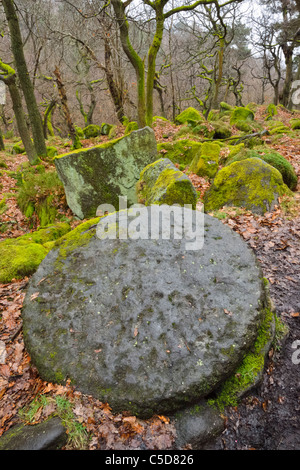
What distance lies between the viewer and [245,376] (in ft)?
8.39

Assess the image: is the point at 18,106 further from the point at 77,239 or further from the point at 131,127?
the point at 77,239

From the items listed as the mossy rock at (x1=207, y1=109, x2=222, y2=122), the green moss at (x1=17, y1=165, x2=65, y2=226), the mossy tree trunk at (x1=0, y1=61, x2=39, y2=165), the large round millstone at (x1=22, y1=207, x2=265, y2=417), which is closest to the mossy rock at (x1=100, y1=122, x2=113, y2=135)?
the mossy tree trunk at (x1=0, y1=61, x2=39, y2=165)

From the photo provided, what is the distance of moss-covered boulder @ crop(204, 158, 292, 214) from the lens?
5.36 m

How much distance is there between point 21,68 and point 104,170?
6.39 meters

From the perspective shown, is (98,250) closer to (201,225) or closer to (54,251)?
(54,251)

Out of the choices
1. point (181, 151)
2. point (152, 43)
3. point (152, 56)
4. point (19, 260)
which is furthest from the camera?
point (152, 56)

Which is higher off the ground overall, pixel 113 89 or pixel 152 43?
pixel 152 43

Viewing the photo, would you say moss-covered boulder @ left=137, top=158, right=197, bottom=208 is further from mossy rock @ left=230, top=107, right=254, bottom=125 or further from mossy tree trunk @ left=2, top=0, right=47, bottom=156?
mossy rock @ left=230, top=107, right=254, bottom=125

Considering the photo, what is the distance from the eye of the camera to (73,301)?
2.87m

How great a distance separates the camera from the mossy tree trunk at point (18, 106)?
10039 mm

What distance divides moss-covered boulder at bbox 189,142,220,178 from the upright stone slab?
54.1 inches

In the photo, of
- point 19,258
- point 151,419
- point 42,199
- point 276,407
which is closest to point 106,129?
point 42,199

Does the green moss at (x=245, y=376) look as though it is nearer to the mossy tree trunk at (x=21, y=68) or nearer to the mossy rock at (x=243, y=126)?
the mossy tree trunk at (x=21, y=68)

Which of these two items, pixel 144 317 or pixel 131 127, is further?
pixel 131 127
